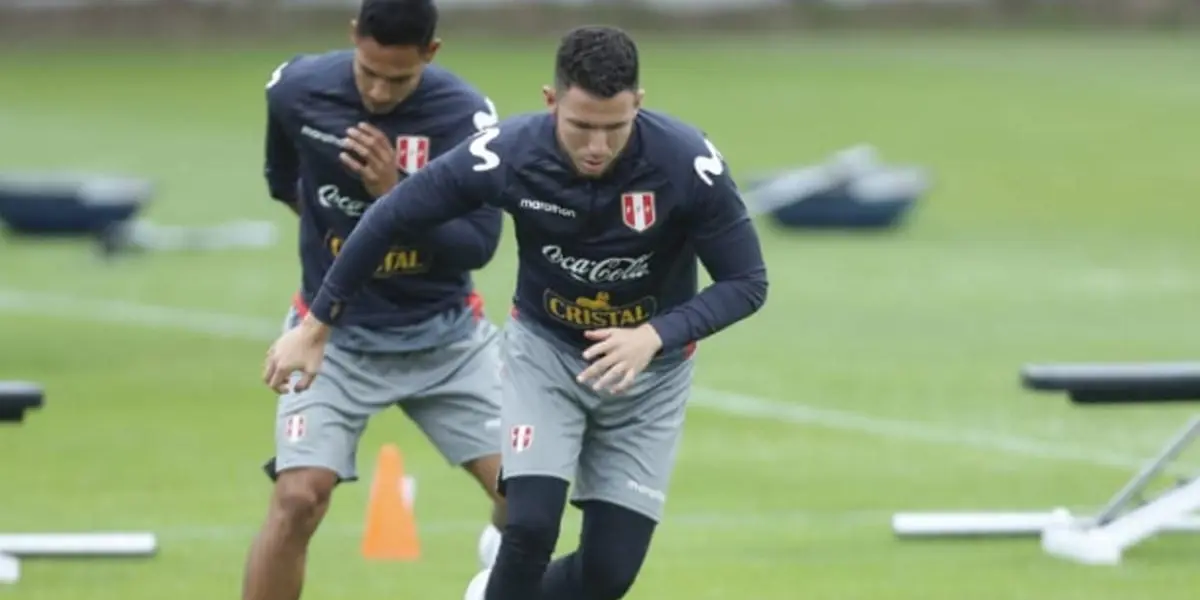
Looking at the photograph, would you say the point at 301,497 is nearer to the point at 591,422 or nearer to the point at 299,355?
the point at 299,355

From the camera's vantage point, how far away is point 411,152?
9.36 meters

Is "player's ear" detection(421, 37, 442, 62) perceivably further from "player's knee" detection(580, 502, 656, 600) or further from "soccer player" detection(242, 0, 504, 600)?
"player's knee" detection(580, 502, 656, 600)

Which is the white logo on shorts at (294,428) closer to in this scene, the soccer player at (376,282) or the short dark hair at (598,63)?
the soccer player at (376,282)

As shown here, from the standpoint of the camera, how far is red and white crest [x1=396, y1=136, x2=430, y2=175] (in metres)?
9.34

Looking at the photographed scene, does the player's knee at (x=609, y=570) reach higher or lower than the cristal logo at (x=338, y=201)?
lower

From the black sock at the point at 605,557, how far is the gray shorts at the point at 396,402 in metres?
0.79

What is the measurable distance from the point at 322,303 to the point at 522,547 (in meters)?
0.99

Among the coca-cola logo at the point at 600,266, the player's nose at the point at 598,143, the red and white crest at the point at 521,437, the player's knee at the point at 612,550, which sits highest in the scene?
the player's nose at the point at 598,143

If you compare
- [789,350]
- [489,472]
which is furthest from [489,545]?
[789,350]

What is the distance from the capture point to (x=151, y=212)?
29.8 m

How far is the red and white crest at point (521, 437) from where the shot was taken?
8.53 metres

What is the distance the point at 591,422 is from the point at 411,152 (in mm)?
1216

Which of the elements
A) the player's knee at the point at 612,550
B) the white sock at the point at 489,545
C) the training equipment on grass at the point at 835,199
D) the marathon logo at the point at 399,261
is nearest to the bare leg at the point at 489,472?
the white sock at the point at 489,545

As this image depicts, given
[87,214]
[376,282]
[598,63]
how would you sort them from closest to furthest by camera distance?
[598,63] → [376,282] → [87,214]
